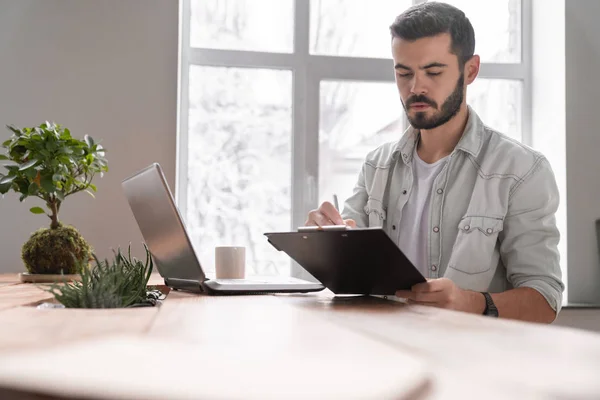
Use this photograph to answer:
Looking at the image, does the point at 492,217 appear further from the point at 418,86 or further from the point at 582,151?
the point at 582,151

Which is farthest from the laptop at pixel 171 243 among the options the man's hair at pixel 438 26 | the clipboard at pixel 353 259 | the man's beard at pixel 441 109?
the man's hair at pixel 438 26

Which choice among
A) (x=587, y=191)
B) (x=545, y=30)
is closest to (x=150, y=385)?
(x=587, y=191)

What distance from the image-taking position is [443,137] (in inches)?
87.3

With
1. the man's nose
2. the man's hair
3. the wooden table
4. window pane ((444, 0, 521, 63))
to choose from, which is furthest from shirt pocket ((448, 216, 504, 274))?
window pane ((444, 0, 521, 63))

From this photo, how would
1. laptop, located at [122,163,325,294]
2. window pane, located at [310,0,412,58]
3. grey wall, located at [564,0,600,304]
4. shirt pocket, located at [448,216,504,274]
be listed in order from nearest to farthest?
laptop, located at [122,163,325,294] → shirt pocket, located at [448,216,504,274] → grey wall, located at [564,0,600,304] → window pane, located at [310,0,412,58]

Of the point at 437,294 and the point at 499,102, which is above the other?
the point at 499,102

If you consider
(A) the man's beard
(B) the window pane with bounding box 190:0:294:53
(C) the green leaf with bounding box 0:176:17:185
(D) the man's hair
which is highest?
(B) the window pane with bounding box 190:0:294:53

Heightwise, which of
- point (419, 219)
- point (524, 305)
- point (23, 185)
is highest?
point (23, 185)

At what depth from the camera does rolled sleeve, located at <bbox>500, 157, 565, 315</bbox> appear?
5.92ft

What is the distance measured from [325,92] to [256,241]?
92 cm

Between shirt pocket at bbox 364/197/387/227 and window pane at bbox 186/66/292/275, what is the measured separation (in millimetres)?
1612

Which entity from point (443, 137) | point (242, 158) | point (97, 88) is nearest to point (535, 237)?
point (443, 137)

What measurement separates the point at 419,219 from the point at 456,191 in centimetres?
15

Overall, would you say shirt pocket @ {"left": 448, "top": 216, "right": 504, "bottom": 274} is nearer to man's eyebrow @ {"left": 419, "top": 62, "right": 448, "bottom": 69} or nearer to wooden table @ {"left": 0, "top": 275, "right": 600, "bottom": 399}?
man's eyebrow @ {"left": 419, "top": 62, "right": 448, "bottom": 69}
